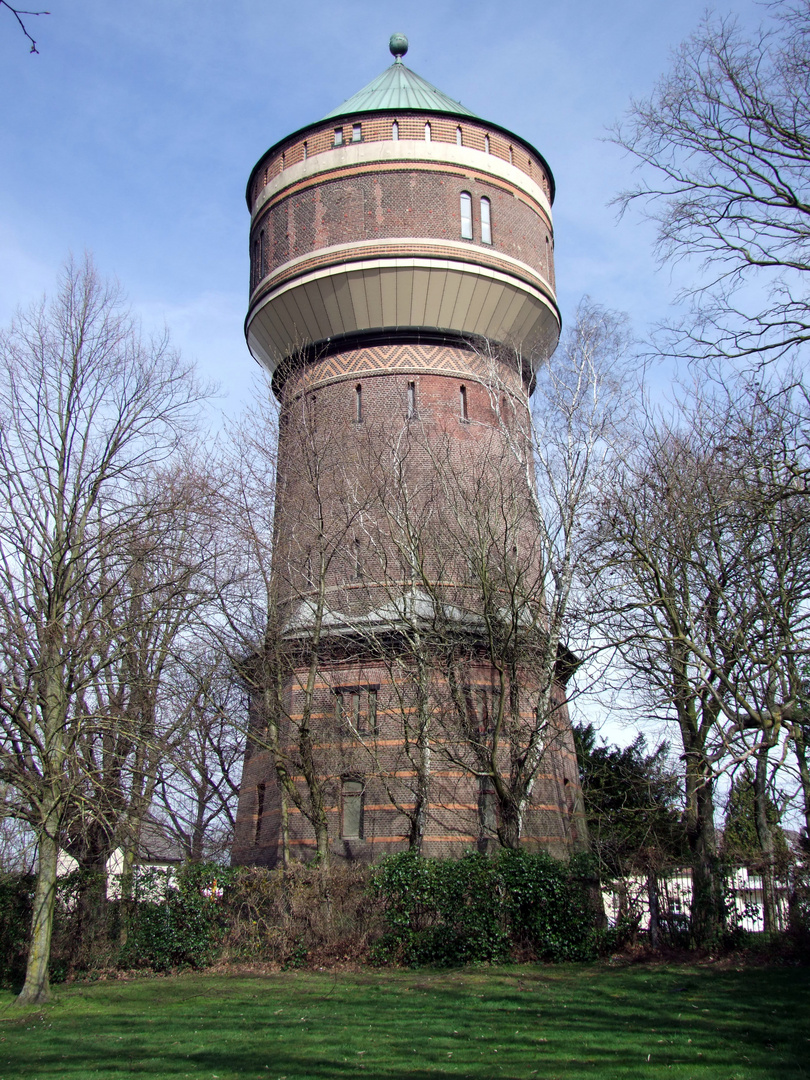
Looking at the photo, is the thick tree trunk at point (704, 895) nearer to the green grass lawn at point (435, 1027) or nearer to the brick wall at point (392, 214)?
the green grass lawn at point (435, 1027)

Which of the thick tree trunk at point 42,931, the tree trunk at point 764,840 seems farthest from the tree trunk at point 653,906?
the thick tree trunk at point 42,931

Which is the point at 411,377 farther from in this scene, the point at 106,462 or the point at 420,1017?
the point at 420,1017

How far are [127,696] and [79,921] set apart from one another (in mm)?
3283

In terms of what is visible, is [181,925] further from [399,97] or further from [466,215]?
[399,97]

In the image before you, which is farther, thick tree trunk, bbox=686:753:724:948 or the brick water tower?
the brick water tower

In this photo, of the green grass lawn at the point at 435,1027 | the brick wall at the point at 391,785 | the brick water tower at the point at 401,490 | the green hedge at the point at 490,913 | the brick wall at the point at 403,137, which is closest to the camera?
the green grass lawn at the point at 435,1027

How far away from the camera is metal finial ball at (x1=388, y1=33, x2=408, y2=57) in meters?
24.0

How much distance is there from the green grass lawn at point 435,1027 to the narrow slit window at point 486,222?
540 inches

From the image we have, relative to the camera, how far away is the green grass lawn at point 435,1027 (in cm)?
689

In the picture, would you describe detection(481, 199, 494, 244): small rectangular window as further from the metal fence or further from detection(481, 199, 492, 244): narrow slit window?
the metal fence

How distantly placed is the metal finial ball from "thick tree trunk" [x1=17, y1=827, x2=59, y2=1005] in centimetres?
2091

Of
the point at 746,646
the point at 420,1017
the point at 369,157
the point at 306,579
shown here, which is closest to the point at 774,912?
the point at 746,646

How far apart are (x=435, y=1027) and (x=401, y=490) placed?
29.9 ft

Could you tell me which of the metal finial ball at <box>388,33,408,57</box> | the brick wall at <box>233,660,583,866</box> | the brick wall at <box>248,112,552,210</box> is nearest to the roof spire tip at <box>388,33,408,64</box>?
the metal finial ball at <box>388,33,408,57</box>
